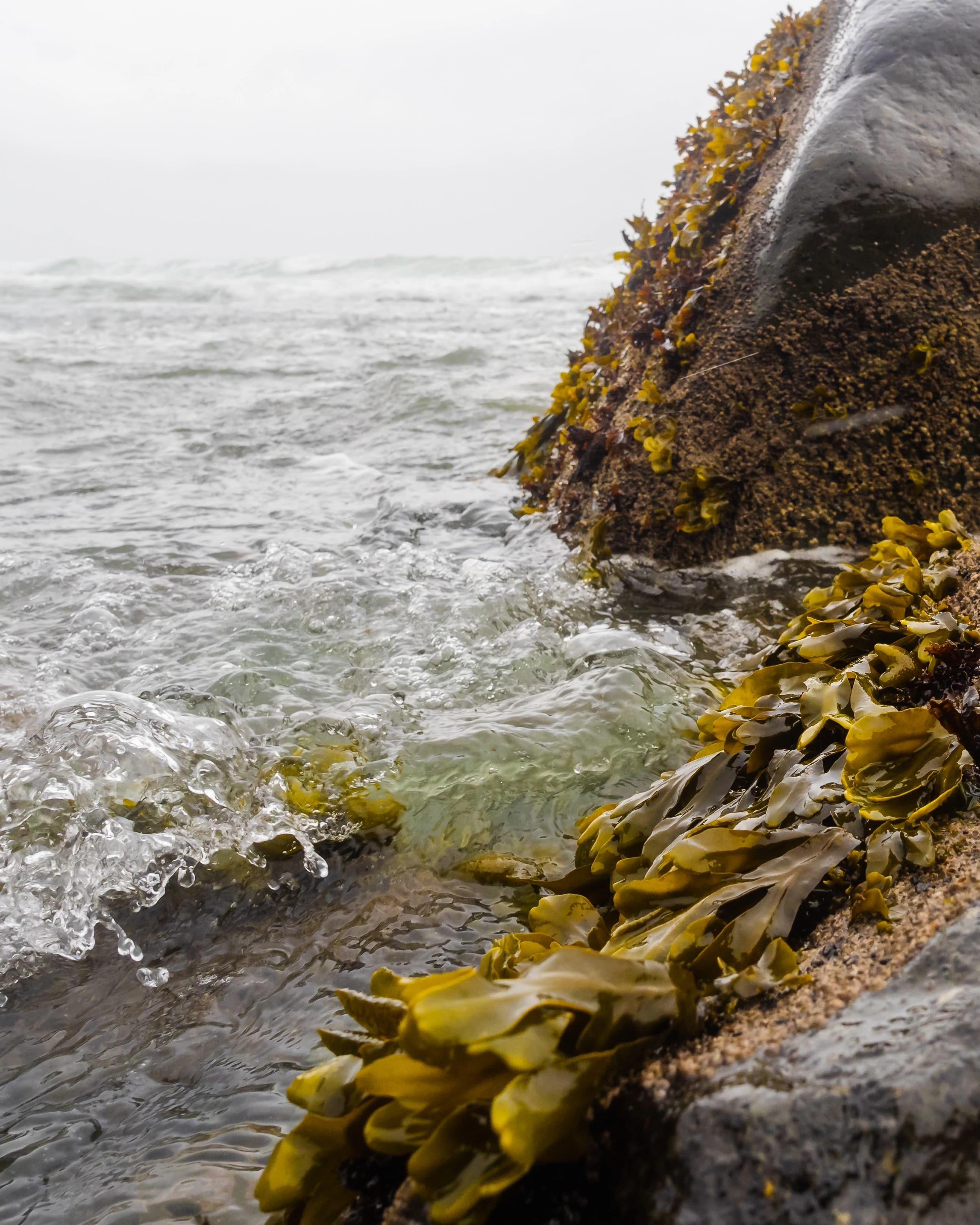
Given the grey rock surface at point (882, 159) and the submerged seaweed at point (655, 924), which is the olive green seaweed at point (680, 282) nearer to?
the grey rock surface at point (882, 159)

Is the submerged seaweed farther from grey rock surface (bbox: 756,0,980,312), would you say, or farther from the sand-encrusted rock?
grey rock surface (bbox: 756,0,980,312)

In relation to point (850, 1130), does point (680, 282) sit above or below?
above

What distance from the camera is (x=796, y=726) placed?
195 centimetres

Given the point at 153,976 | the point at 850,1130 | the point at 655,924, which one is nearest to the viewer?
the point at 850,1130

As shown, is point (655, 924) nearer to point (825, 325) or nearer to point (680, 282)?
point (825, 325)

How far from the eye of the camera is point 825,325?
Result: 11.3 ft

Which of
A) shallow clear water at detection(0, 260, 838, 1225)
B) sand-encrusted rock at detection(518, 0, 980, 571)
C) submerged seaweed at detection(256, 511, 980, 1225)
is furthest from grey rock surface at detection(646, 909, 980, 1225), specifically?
sand-encrusted rock at detection(518, 0, 980, 571)

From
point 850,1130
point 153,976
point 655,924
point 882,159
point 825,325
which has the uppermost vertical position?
point 882,159

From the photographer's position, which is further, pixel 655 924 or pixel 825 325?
pixel 825 325

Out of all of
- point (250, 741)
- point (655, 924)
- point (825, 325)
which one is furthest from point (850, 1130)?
point (825, 325)

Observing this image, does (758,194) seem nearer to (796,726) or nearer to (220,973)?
(796,726)

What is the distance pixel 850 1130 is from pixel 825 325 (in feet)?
10.4

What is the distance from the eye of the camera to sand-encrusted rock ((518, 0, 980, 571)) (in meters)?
3.40

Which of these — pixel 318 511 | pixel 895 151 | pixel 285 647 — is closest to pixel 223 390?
pixel 318 511
